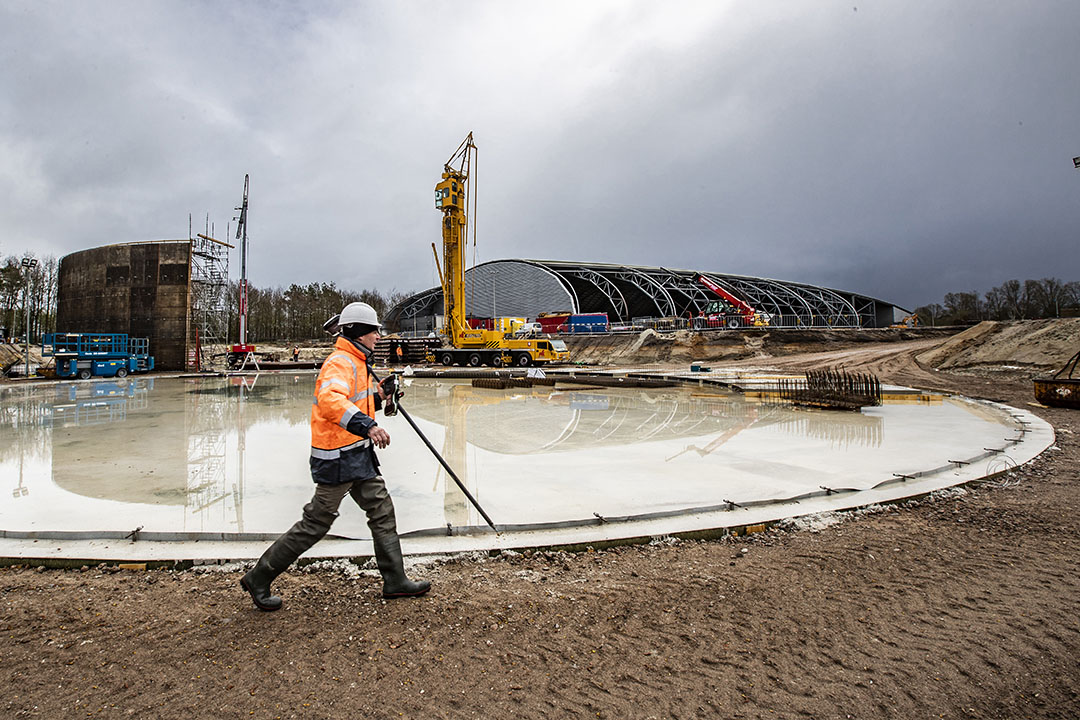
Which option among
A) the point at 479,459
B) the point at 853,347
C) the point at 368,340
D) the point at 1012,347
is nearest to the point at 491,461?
the point at 479,459

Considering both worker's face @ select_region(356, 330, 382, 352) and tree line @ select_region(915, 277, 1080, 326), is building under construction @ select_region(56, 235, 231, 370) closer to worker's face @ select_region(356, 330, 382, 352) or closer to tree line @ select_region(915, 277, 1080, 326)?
worker's face @ select_region(356, 330, 382, 352)

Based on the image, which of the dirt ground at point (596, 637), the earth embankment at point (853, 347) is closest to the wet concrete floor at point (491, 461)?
the dirt ground at point (596, 637)

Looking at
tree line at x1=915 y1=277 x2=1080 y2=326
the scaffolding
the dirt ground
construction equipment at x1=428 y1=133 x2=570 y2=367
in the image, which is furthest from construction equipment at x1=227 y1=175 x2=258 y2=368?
tree line at x1=915 y1=277 x2=1080 y2=326

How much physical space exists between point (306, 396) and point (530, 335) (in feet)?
58.7

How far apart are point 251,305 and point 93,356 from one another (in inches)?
1533

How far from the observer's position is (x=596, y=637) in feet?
8.96

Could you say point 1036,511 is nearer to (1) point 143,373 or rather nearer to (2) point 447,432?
(2) point 447,432

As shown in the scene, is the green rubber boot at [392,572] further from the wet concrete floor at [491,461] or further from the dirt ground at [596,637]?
the wet concrete floor at [491,461]

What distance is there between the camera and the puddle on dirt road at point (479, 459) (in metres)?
4.59

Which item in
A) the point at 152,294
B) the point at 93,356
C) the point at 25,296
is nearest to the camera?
the point at 93,356

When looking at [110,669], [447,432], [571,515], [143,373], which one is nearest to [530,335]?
[143,373]

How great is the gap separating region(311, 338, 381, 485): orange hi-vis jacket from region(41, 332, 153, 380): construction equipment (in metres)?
28.0

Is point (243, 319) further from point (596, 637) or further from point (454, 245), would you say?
point (596, 637)

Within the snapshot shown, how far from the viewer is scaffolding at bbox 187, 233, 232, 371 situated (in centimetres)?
2952
